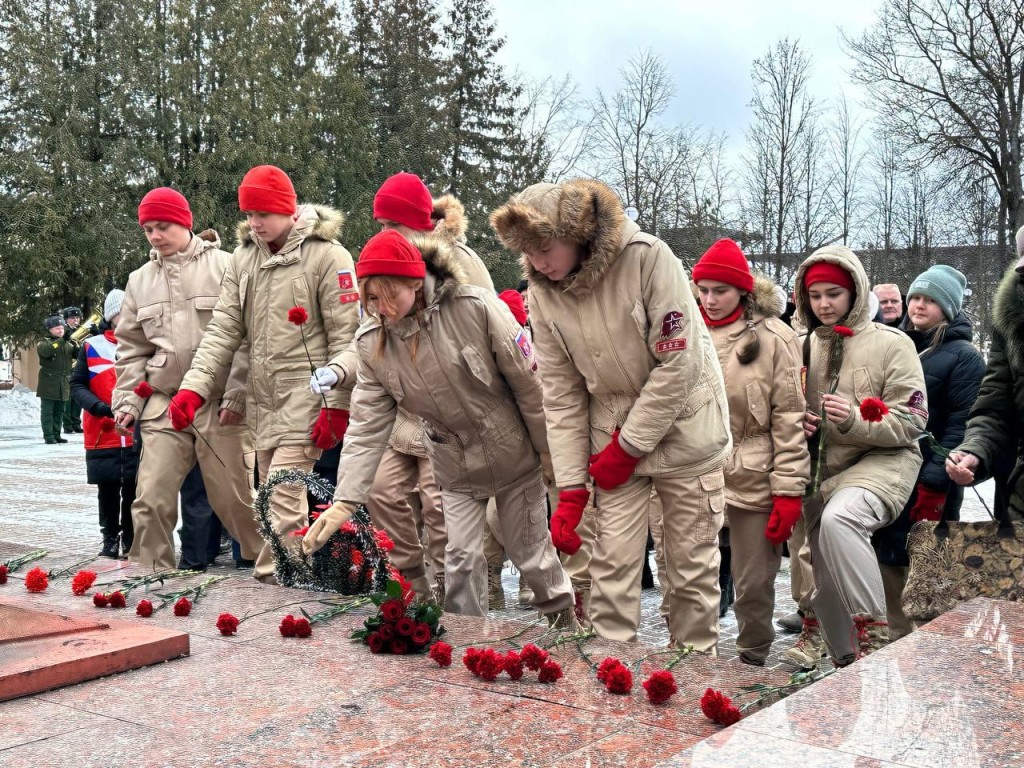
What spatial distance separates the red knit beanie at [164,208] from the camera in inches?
264

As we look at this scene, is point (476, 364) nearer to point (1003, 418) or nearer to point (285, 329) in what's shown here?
point (285, 329)

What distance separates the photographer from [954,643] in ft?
11.1

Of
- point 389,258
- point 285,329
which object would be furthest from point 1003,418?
point 285,329

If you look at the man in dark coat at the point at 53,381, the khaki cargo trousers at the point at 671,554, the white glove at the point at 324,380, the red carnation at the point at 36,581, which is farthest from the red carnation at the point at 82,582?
the man in dark coat at the point at 53,381

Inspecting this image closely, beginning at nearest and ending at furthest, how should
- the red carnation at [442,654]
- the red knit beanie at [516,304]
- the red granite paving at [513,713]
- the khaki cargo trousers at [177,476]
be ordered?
the red granite paving at [513,713], the red carnation at [442,654], the khaki cargo trousers at [177,476], the red knit beanie at [516,304]

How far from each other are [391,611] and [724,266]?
7.57 feet

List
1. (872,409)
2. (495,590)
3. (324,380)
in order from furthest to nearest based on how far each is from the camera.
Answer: (495,590) → (324,380) → (872,409)

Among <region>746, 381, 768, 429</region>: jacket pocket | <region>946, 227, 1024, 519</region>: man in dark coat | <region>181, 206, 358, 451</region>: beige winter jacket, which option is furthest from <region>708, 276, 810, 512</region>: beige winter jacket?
<region>181, 206, 358, 451</region>: beige winter jacket

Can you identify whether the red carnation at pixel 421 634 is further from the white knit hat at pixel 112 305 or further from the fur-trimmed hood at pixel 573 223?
the white knit hat at pixel 112 305

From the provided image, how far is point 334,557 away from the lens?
181 inches

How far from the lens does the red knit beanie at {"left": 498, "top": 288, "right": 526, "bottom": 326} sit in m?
7.79

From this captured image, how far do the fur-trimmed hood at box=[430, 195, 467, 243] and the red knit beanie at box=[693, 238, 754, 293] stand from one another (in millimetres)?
1805

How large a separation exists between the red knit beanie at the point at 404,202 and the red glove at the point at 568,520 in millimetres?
2282

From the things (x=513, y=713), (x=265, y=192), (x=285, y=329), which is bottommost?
(x=513, y=713)
